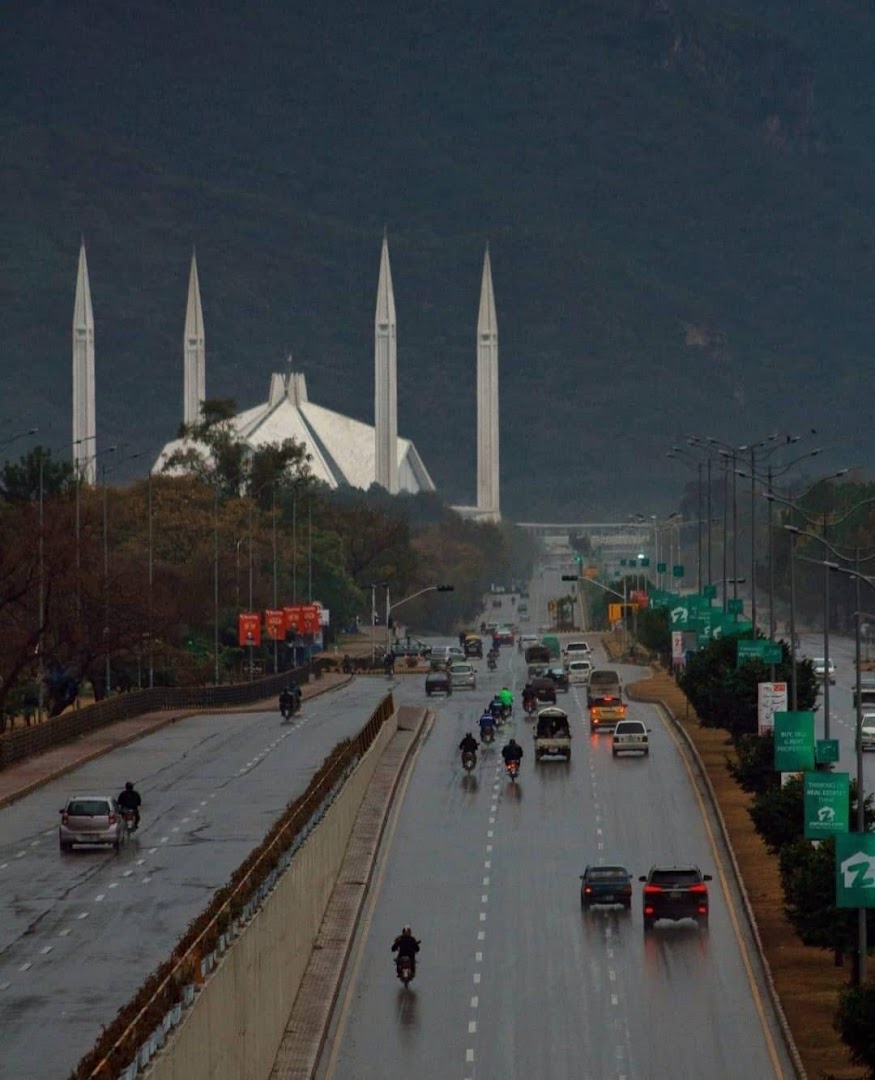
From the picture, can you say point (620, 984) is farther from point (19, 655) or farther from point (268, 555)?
point (268, 555)

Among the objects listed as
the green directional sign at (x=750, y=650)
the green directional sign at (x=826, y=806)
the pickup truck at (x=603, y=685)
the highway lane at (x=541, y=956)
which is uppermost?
the green directional sign at (x=750, y=650)

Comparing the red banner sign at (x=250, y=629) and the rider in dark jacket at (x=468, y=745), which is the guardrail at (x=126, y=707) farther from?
the rider in dark jacket at (x=468, y=745)

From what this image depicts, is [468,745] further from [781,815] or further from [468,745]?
[781,815]

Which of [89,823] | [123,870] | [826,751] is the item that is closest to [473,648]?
[89,823]

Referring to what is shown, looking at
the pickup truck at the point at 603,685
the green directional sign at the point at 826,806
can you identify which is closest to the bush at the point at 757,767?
the green directional sign at the point at 826,806

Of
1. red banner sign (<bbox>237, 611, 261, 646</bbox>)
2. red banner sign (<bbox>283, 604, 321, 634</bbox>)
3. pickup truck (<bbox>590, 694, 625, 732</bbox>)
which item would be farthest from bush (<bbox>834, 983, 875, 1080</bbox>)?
red banner sign (<bbox>283, 604, 321, 634</bbox>)

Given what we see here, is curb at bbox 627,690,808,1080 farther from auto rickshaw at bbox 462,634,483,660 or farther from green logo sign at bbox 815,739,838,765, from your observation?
auto rickshaw at bbox 462,634,483,660

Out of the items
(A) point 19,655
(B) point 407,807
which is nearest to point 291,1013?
(B) point 407,807
